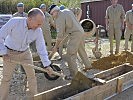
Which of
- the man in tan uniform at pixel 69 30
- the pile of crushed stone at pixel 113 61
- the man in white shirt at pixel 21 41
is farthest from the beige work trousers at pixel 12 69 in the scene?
the pile of crushed stone at pixel 113 61

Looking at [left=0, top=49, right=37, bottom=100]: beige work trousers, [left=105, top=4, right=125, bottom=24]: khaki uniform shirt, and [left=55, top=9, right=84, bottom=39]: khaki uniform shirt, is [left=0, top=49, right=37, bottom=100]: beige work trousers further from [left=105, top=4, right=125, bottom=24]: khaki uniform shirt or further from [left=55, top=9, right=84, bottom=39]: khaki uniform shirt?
[left=105, top=4, right=125, bottom=24]: khaki uniform shirt

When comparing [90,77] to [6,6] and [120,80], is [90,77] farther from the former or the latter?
[6,6]

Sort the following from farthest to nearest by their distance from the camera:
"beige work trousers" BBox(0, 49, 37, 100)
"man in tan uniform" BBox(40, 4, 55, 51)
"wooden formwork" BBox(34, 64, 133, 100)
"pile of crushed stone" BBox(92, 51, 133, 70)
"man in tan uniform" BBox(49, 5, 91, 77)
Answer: "man in tan uniform" BBox(40, 4, 55, 51)
"pile of crushed stone" BBox(92, 51, 133, 70)
"man in tan uniform" BBox(49, 5, 91, 77)
"wooden formwork" BBox(34, 64, 133, 100)
"beige work trousers" BBox(0, 49, 37, 100)

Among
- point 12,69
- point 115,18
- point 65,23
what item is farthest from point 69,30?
point 115,18

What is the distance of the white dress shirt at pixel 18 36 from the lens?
4684 millimetres

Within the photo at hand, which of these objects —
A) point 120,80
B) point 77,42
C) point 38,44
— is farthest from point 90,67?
point 38,44

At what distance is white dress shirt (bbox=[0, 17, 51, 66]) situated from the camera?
4684 mm

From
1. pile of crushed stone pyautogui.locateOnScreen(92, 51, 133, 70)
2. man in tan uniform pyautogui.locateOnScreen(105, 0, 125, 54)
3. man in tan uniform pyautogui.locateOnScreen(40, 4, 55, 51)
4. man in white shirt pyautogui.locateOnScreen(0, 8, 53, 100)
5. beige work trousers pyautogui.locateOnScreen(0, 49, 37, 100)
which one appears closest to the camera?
man in white shirt pyautogui.locateOnScreen(0, 8, 53, 100)

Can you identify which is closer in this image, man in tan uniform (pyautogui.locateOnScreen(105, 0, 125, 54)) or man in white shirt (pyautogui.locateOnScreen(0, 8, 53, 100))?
man in white shirt (pyautogui.locateOnScreen(0, 8, 53, 100))

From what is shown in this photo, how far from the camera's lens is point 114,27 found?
11031mm

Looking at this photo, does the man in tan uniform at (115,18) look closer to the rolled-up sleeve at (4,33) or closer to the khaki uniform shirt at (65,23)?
the khaki uniform shirt at (65,23)

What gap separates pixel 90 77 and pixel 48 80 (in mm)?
1985

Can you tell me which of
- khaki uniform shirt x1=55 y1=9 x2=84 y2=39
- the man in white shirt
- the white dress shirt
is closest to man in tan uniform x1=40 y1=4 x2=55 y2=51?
khaki uniform shirt x1=55 y1=9 x2=84 y2=39

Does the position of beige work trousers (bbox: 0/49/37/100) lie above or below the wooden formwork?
above
